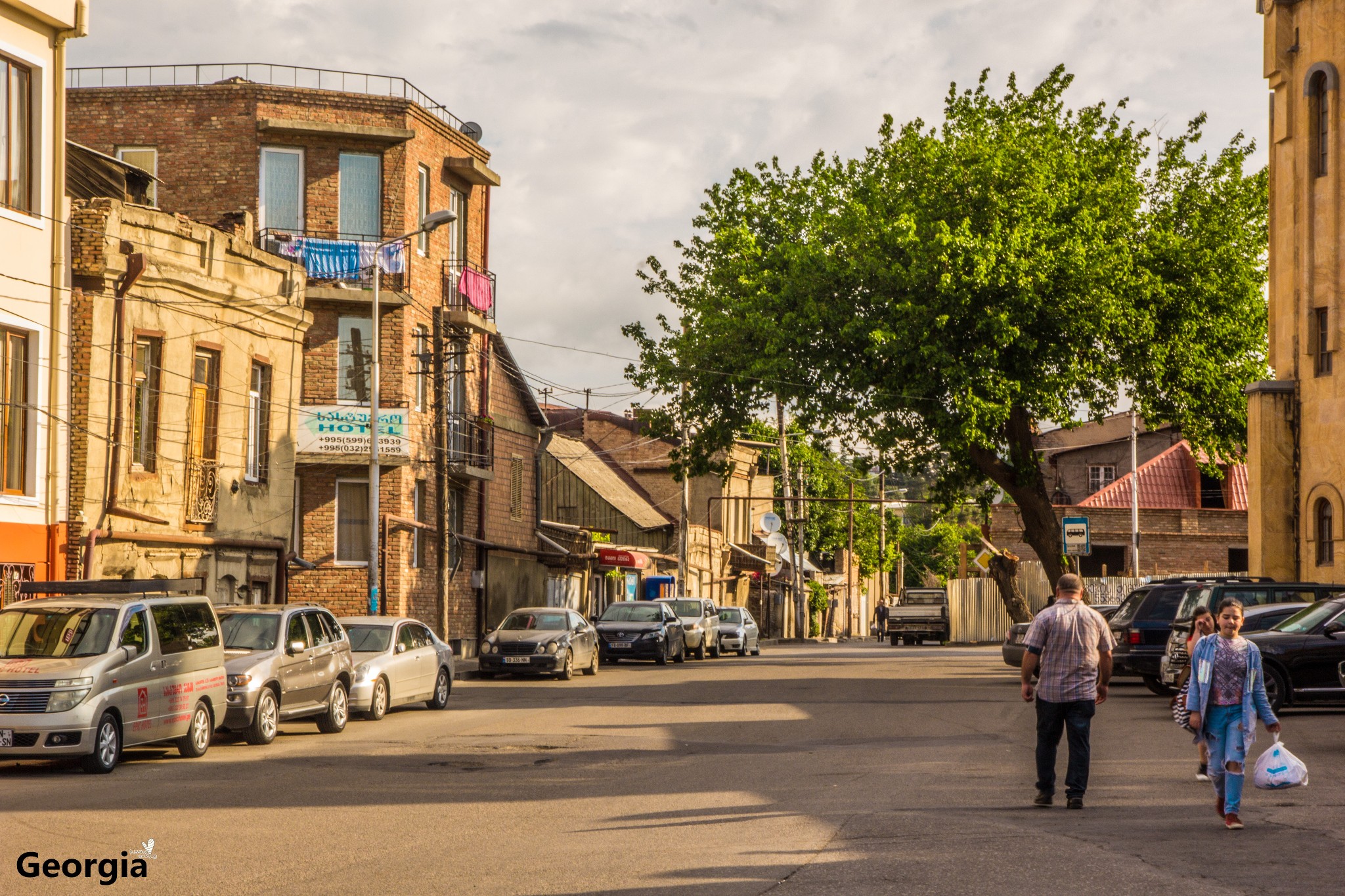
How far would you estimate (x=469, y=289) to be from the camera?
131 feet

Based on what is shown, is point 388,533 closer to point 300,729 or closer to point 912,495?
point 300,729

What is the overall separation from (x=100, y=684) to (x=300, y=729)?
5.33m

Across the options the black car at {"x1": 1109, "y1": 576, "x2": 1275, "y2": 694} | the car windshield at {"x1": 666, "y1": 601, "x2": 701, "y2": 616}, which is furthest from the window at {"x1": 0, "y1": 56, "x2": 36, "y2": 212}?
the car windshield at {"x1": 666, "y1": 601, "x2": 701, "y2": 616}

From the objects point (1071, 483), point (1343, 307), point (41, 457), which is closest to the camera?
point (41, 457)

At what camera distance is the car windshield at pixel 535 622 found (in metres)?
31.6

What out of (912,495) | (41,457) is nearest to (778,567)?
(41,457)

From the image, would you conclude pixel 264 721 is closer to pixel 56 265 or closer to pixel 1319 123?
pixel 56 265

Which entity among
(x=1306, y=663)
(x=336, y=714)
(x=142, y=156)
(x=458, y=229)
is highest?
(x=142, y=156)

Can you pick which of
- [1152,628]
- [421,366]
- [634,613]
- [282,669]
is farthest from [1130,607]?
[421,366]

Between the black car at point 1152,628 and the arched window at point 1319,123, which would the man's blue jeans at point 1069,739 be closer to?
the black car at point 1152,628

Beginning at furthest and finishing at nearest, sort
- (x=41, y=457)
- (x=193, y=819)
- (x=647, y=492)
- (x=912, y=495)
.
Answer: (x=912, y=495) → (x=647, y=492) → (x=41, y=457) → (x=193, y=819)

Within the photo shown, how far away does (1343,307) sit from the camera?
109 feet

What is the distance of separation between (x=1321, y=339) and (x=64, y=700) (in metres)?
28.4

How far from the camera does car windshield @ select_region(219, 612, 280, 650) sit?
18719 mm
